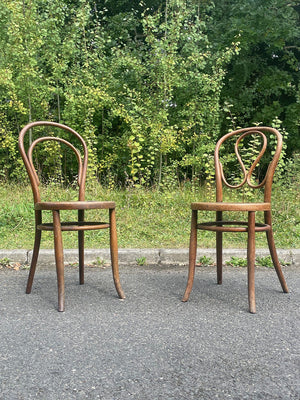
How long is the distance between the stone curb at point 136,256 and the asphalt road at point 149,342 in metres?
0.84

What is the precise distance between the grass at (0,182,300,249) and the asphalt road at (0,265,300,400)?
151cm

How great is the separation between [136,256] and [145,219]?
1.65 meters

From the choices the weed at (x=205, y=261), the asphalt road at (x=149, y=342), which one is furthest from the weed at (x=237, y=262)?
the asphalt road at (x=149, y=342)

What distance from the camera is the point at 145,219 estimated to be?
21.2 ft

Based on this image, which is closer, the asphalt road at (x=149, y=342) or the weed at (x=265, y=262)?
the asphalt road at (x=149, y=342)

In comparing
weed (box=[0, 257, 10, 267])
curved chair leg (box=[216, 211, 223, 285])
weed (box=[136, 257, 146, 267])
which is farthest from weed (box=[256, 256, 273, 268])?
weed (box=[0, 257, 10, 267])

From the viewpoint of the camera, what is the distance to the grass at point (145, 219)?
5.44 metres

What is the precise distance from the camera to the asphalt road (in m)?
1.92

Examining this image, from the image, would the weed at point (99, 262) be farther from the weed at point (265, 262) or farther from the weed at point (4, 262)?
the weed at point (265, 262)

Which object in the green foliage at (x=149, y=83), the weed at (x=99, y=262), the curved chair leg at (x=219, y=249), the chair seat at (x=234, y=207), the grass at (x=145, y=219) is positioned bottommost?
the weed at (x=99, y=262)

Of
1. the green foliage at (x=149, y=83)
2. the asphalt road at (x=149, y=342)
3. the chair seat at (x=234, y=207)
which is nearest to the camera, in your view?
the asphalt road at (x=149, y=342)

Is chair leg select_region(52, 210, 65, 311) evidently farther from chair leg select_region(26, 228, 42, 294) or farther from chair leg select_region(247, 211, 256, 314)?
chair leg select_region(247, 211, 256, 314)

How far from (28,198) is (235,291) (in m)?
4.90

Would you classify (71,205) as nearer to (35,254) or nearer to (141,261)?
(35,254)
